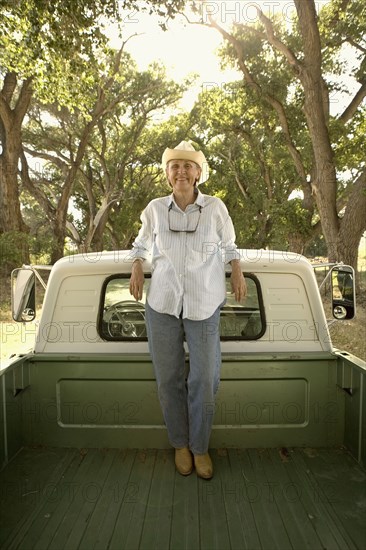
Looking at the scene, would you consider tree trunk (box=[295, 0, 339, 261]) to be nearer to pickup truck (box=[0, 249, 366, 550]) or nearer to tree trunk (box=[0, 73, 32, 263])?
tree trunk (box=[0, 73, 32, 263])

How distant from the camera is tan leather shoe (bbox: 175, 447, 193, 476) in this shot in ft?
8.98

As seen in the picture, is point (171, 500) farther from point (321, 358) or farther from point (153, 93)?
point (153, 93)

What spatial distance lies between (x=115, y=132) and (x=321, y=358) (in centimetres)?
2383

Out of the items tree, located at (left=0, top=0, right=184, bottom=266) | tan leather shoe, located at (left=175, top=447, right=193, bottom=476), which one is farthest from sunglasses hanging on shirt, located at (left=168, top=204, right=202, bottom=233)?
tree, located at (left=0, top=0, right=184, bottom=266)

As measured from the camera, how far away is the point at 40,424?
2988mm

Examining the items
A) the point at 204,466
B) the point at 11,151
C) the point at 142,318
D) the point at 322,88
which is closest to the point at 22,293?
the point at 142,318

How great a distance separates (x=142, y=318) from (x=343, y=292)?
1.56m

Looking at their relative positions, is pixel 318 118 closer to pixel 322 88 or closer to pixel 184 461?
pixel 322 88

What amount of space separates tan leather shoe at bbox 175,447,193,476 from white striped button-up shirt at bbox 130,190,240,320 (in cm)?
92

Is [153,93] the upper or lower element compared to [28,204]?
upper

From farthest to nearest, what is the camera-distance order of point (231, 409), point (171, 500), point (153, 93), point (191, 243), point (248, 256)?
point (153, 93), point (248, 256), point (231, 409), point (191, 243), point (171, 500)

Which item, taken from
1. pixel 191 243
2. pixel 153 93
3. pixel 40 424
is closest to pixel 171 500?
pixel 40 424

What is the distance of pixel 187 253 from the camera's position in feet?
9.02

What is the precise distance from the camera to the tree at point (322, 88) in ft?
37.6
